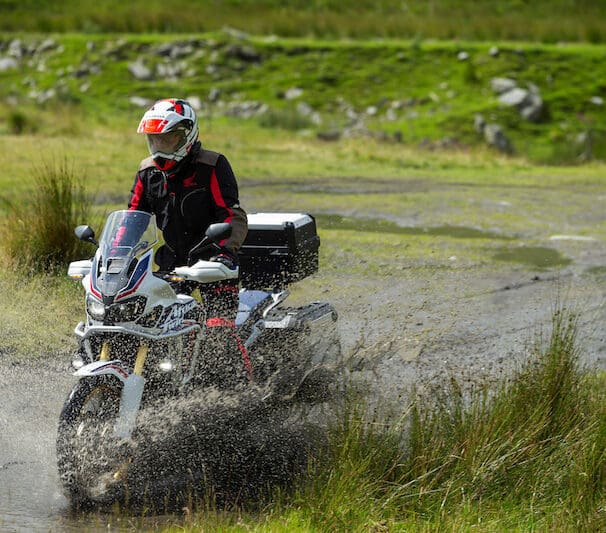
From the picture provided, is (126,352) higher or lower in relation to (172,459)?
higher

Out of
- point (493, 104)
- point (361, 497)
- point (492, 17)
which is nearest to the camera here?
point (361, 497)

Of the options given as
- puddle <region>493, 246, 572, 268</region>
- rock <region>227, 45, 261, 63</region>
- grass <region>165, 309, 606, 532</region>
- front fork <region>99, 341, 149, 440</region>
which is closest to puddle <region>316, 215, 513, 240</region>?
puddle <region>493, 246, 572, 268</region>

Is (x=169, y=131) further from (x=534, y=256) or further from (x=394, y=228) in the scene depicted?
(x=394, y=228)

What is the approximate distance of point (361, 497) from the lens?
4.99m

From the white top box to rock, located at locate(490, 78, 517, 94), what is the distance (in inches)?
1075

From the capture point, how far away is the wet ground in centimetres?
544

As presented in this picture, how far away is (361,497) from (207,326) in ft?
4.77

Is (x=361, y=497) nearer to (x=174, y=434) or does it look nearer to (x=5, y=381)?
(x=174, y=434)

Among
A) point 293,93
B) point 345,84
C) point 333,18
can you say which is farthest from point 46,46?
point 345,84

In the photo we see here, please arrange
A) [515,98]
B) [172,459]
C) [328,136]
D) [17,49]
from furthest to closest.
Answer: [17,49], [515,98], [328,136], [172,459]

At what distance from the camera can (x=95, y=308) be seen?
5.23 meters

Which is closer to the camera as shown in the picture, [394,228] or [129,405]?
[129,405]

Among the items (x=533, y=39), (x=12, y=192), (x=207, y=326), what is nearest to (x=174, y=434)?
(x=207, y=326)

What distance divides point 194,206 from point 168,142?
43 cm
